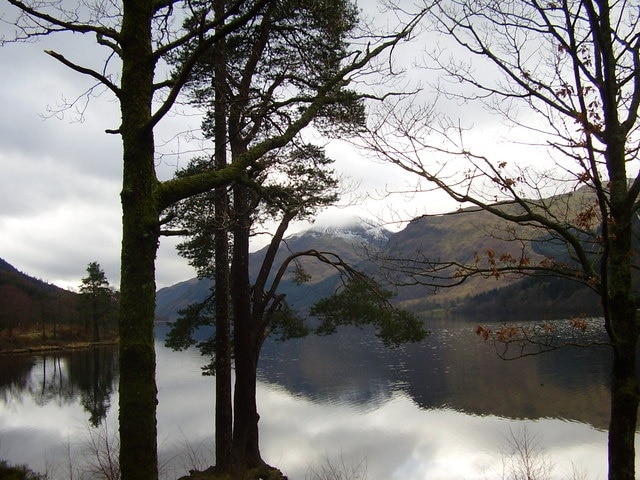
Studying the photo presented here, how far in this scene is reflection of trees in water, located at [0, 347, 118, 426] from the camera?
111 feet

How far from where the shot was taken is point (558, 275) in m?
5.10

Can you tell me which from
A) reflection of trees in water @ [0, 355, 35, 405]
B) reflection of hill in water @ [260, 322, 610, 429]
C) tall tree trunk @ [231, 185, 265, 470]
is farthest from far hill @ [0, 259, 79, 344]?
tall tree trunk @ [231, 185, 265, 470]

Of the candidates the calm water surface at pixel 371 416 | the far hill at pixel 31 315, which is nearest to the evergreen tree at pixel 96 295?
the far hill at pixel 31 315

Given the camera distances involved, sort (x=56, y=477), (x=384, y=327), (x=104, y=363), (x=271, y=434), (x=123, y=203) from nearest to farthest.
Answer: (x=123, y=203) → (x=384, y=327) → (x=56, y=477) → (x=271, y=434) → (x=104, y=363)

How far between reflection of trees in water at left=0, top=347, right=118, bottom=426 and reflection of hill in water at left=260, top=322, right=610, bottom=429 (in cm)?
1445

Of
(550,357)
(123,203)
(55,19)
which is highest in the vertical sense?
(55,19)

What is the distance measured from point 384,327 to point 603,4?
1005 centimetres

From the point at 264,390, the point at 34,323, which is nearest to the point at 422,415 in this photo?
the point at 264,390

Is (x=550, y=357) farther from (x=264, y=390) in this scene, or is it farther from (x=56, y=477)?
(x=56, y=477)

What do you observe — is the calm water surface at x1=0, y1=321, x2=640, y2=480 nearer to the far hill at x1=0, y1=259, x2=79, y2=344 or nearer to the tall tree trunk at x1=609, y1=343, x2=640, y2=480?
the tall tree trunk at x1=609, y1=343, x2=640, y2=480

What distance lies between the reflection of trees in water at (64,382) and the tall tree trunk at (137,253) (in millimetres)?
25734

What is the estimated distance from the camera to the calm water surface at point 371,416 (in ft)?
63.5

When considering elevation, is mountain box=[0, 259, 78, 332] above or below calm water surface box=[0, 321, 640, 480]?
above

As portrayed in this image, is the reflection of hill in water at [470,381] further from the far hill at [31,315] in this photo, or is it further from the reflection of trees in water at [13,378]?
the far hill at [31,315]
